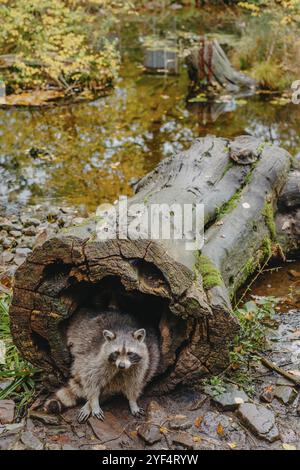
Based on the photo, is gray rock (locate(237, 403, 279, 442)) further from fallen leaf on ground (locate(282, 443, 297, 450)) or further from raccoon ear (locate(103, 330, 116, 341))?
raccoon ear (locate(103, 330, 116, 341))

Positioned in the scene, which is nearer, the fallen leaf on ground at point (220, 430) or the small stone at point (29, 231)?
the fallen leaf on ground at point (220, 430)

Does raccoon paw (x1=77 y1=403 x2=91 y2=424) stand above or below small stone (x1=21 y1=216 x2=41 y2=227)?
above

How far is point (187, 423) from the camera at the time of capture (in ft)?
Result: 12.4

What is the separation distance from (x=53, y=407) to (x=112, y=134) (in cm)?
683

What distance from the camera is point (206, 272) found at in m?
3.97

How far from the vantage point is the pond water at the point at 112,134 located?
8180mm

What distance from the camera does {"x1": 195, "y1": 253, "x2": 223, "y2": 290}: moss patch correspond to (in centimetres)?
384

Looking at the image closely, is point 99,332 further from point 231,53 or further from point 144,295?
point 231,53

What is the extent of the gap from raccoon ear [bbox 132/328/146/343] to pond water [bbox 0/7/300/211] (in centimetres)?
384

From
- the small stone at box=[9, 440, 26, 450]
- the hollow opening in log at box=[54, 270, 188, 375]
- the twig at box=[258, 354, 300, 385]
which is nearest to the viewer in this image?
the small stone at box=[9, 440, 26, 450]

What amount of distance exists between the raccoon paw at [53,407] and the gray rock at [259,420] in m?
1.19

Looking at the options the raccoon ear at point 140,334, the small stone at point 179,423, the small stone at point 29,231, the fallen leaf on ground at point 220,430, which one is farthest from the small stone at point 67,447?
the small stone at point 29,231

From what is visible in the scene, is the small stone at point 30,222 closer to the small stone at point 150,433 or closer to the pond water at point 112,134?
the pond water at point 112,134

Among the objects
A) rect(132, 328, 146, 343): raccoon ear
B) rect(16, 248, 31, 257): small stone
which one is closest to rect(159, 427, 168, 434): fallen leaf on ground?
rect(132, 328, 146, 343): raccoon ear
